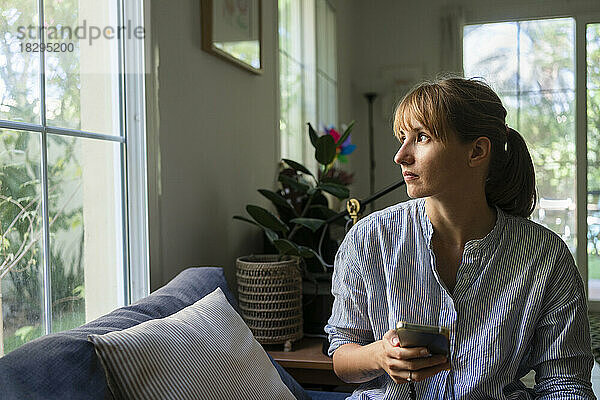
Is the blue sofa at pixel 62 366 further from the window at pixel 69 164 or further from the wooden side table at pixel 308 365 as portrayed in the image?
the wooden side table at pixel 308 365

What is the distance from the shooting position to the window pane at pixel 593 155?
5094mm

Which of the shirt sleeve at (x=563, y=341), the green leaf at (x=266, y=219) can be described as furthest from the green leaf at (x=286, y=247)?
the shirt sleeve at (x=563, y=341)

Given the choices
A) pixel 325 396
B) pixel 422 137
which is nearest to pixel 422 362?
pixel 422 137

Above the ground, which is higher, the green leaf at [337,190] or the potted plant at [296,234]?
the green leaf at [337,190]

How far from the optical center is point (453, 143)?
1.40 meters

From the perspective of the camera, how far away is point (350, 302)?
1.49 m

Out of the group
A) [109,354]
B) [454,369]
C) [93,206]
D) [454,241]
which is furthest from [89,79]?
[454,369]

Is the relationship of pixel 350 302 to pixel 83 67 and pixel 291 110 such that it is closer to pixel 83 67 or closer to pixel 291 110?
pixel 83 67

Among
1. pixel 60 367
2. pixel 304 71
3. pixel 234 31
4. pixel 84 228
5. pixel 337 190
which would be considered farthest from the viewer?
pixel 304 71

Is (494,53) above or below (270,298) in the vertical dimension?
above

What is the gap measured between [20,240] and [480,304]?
0.96 m

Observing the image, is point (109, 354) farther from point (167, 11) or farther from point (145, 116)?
point (167, 11)

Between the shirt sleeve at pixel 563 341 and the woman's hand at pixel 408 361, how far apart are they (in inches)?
11.0

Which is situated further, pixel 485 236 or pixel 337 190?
pixel 337 190
